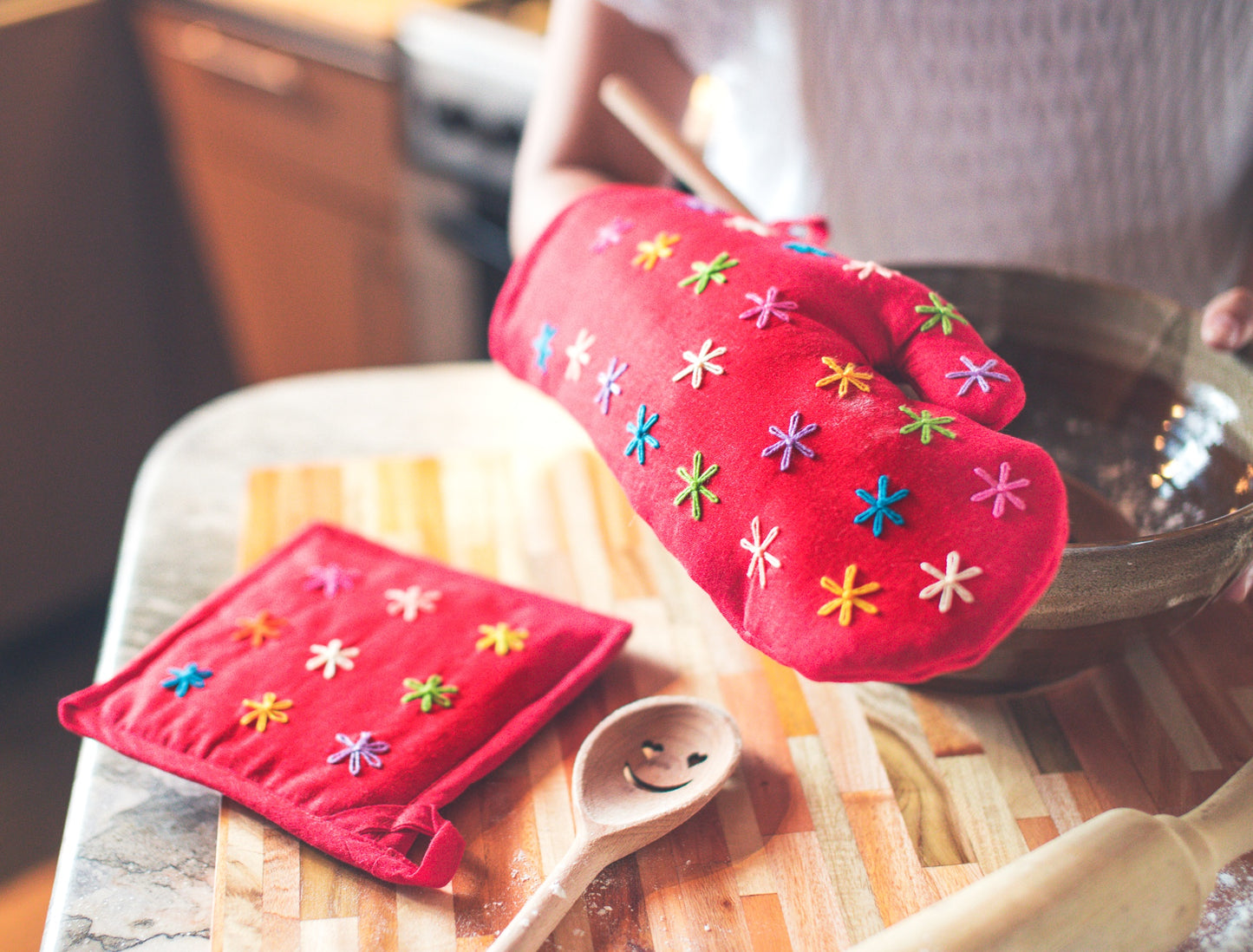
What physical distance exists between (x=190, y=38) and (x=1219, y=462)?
127cm

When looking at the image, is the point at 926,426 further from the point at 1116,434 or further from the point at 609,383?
the point at 1116,434

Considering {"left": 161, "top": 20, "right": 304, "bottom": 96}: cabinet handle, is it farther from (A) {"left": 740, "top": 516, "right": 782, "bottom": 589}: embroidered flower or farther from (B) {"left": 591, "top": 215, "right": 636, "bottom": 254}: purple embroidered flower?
(A) {"left": 740, "top": 516, "right": 782, "bottom": 589}: embroidered flower

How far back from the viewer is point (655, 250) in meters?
0.38

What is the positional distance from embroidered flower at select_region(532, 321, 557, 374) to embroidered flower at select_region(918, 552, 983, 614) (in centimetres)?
18

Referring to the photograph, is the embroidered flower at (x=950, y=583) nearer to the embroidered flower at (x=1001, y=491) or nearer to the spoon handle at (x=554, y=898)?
the embroidered flower at (x=1001, y=491)

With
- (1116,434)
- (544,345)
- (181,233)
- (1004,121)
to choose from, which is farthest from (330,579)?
(181,233)

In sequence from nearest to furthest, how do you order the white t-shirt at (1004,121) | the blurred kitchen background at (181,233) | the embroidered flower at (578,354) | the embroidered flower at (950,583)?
the embroidered flower at (950,583) → the embroidered flower at (578,354) → the white t-shirt at (1004,121) → the blurred kitchen background at (181,233)

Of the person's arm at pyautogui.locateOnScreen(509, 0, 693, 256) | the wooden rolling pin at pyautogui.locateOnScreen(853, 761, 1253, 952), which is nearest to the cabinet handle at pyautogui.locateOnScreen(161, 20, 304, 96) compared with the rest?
the person's arm at pyautogui.locateOnScreen(509, 0, 693, 256)

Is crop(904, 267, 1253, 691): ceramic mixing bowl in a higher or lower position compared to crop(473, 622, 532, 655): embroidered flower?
higher

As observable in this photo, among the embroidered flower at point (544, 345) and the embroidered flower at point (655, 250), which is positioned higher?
the embroidered flower at point (655, 250)

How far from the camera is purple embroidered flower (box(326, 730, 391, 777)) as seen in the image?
1.21ft

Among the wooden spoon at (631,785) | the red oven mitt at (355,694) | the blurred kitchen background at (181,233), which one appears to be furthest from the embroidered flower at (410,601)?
the blurred kitchen background at (181,233)

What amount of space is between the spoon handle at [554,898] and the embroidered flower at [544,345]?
0.18 meters

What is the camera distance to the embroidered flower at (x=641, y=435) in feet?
1.11
